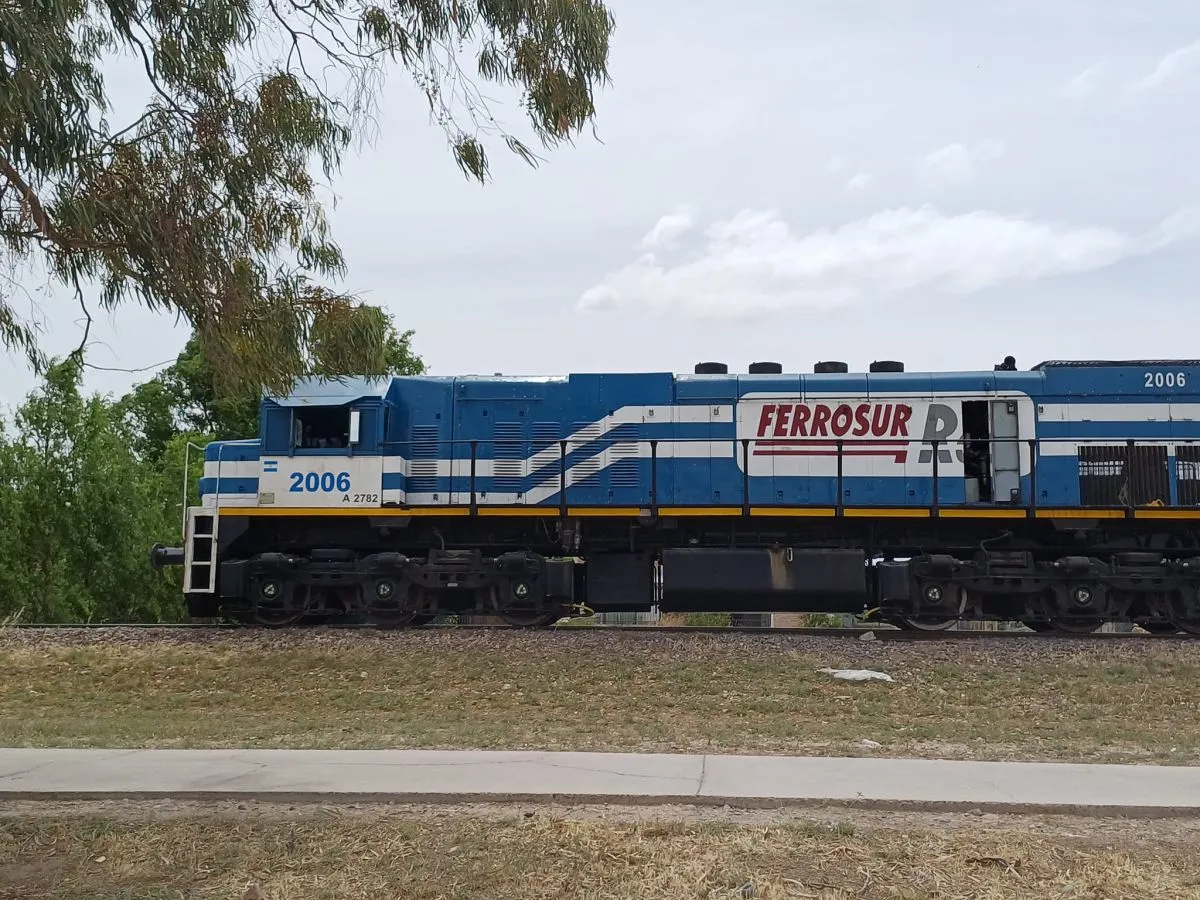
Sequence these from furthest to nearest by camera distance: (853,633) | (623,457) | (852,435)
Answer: (623,457), (852,435), (853,633)

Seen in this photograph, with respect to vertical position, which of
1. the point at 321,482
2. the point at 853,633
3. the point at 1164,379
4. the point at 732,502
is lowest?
the point at 853,633

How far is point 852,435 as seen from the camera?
558 inches

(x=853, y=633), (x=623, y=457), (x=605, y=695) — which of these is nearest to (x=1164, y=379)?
(x=853, y=633)

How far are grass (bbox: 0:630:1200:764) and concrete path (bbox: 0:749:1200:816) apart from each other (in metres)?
0.59

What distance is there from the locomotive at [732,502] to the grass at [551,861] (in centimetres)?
844

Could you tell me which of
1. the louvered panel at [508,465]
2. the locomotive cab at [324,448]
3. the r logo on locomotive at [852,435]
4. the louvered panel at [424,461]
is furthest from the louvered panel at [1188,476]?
the locomotive cab at [324,448]

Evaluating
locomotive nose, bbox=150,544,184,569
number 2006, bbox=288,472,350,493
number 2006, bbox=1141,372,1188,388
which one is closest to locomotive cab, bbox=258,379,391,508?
number 2006, bbox=288,472,350,493

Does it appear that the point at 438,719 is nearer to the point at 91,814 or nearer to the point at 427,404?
the point at 91,814

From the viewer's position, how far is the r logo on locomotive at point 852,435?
14.1 metres

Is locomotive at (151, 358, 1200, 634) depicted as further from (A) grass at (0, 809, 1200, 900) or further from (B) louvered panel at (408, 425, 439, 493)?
(A) grass at (0, 809, 1200, 900)

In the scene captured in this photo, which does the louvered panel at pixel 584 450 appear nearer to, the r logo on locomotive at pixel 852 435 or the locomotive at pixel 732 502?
the locomotive at pixel 732 502

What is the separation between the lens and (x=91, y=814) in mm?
5684

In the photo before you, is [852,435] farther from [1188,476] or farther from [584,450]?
[1188,476]

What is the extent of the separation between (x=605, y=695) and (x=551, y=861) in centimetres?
501
